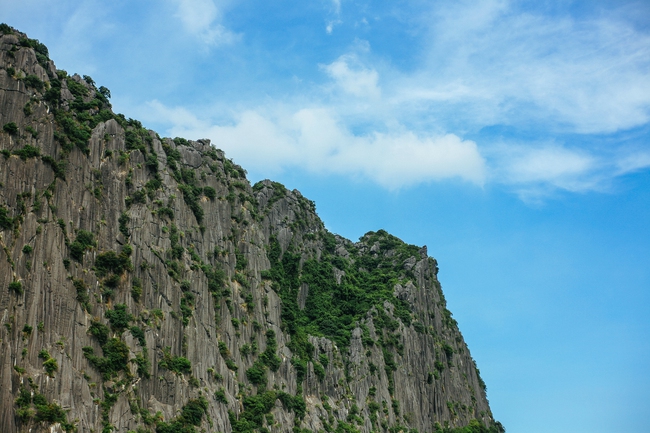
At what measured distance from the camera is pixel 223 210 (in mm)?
129500

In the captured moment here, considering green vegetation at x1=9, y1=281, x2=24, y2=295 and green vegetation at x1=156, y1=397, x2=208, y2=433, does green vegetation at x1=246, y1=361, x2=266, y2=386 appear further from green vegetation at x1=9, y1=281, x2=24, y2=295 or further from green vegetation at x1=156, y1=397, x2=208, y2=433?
green vegetation at x1=9, y1=281, x2=24, y2=295

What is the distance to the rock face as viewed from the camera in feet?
289

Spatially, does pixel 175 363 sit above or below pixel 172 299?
below

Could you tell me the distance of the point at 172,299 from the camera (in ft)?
349

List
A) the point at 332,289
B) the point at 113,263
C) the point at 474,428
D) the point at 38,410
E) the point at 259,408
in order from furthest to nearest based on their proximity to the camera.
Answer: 1. the point at 474,428
2. the point at 332,289
3. the point at 259,408
4. the point at 113,263
5. the point at 38,410

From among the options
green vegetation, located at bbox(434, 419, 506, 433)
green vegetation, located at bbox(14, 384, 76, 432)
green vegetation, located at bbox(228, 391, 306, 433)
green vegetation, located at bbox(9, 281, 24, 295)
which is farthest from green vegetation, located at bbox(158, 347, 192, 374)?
green vegetation, located at bbox(434, 419, 506, 433)

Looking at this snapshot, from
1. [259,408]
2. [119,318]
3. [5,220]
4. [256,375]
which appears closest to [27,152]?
[5,220]

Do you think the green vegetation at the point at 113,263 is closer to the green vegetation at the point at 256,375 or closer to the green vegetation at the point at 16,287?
the green vegetation at the point at 16,287

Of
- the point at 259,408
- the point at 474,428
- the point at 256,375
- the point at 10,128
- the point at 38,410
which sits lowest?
the point at 38,410

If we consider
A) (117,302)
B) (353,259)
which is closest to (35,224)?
(117,302)

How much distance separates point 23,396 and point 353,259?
318 feet

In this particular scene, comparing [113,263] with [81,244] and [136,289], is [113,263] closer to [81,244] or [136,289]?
[136,289]

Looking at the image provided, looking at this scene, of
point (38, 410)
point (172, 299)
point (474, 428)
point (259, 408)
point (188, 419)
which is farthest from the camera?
point (474, 428)

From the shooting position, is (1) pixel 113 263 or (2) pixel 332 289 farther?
(2) pixel 332 289
